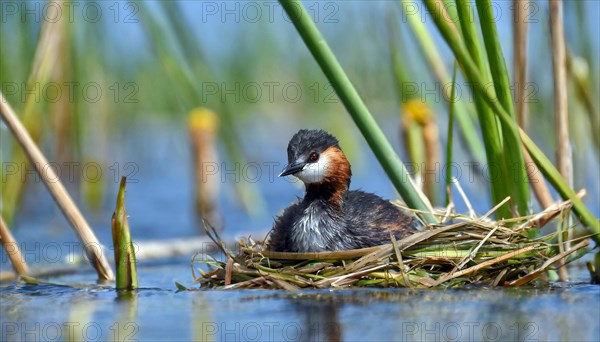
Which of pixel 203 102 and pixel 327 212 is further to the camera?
pixel 203 102

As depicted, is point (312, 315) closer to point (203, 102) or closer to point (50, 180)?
point (50, 180)

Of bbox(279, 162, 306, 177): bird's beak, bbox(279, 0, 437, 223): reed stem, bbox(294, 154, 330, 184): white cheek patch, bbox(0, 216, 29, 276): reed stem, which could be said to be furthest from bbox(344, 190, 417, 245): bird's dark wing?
bbox(0, 216, 29, 276): reed stem

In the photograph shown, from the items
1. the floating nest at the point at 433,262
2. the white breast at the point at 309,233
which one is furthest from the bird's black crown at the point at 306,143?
the floating nest at the point at 433,262

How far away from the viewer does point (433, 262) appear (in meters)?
4.68

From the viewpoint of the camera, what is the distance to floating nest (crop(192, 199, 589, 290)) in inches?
181

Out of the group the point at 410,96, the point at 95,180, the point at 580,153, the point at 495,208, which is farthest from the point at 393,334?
the point at 95,180

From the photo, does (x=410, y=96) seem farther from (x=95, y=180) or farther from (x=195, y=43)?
(x=95, y=180)

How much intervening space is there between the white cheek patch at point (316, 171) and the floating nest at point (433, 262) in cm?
58

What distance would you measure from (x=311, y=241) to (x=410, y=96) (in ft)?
6.69

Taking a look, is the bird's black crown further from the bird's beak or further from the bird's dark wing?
the bird's dark wing

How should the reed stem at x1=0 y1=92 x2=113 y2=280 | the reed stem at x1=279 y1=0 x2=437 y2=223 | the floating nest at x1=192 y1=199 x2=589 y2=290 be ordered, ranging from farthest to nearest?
1. the reed stem at x1=0 y1=92 x2=113 y2=280
2. the floating nest at x1=192 y1=199 x2=589 y2=290
3. the reed stem at x1=279 y1=0 x2=437 y2=223

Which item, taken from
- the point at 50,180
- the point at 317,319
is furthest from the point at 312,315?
the point at 50,180

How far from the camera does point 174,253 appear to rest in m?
6.84

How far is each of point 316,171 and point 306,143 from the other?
0.53ft
